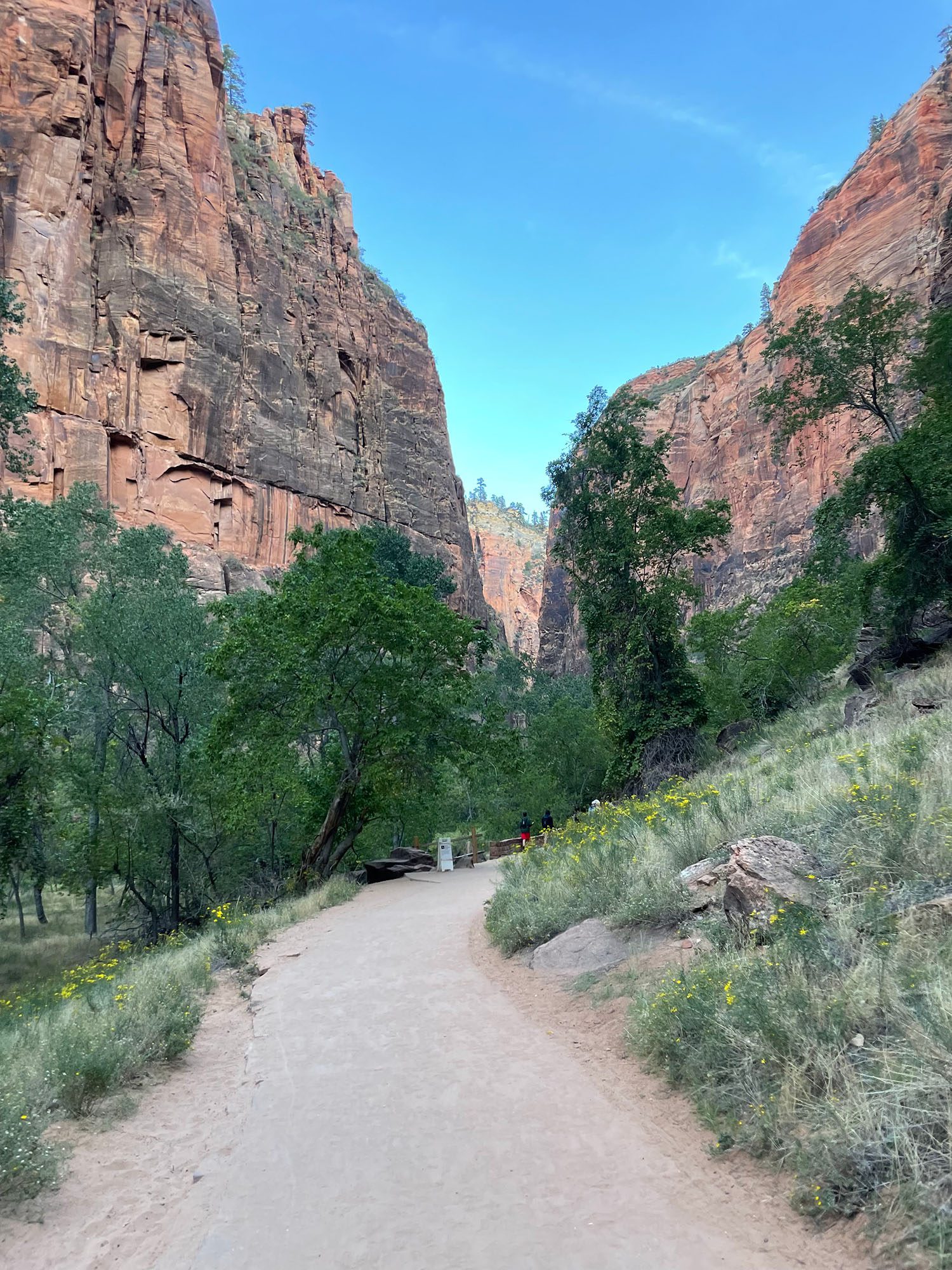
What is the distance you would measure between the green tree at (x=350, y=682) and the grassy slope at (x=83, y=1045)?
7.09 m

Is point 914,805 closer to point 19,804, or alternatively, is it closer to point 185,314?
point 19,804

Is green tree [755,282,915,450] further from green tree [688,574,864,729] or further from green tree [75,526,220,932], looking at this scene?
green tree [75,526,220,932]

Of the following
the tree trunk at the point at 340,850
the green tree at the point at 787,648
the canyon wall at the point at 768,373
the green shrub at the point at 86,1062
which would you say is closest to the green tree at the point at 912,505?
the green tree at the point at 787,648

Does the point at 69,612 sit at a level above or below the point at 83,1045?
above

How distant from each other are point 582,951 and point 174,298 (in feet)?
174

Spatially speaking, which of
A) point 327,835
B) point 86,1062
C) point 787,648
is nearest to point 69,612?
point 327,835

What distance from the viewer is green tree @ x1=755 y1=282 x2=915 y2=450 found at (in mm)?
17641

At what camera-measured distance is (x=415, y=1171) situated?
3652 mm

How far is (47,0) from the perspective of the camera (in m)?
44.4

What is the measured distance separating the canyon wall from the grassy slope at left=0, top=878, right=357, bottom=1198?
41300 mm

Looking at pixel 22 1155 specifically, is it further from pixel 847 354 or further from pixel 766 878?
pixel 847 354

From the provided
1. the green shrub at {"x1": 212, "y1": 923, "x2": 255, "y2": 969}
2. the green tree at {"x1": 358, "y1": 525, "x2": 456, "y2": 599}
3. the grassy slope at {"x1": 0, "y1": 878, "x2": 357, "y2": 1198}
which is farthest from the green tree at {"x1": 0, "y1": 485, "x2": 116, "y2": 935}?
the green tree at {"x1": 358, "y1": 525, "x2": 456, "y2": 599}

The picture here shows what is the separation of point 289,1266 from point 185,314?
180 ft

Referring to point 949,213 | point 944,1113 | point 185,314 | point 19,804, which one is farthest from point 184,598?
point 185,314
